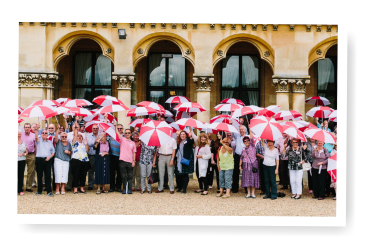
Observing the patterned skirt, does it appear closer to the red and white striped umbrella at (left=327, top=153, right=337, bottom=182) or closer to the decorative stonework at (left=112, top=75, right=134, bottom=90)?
the red and white striped umbrella at (left=327, top=153, right=337, bottom=182)

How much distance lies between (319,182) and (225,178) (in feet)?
7.99

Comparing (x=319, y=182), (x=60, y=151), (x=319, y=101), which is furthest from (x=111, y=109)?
(x=319, y=101)

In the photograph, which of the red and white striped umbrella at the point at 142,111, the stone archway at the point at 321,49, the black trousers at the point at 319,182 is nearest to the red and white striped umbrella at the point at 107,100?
the red and white striped umbrella at the point at 142,111

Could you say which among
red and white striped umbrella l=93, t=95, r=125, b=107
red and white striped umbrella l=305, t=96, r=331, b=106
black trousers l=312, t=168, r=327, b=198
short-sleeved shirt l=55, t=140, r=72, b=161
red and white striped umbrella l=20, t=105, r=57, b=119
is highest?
red and white striped umbrella l=305, t=96, r=331, b=106

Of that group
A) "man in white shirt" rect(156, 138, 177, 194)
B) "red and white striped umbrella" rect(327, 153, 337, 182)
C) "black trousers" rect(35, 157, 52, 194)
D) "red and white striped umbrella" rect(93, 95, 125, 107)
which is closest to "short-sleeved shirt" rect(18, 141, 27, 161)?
"black trousers" rect(35, 157, 52, 194)

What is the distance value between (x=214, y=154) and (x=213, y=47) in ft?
16.3

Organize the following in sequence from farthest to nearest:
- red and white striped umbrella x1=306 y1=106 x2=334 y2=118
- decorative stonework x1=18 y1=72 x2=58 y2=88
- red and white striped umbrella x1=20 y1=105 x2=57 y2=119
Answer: decorative stonework x1=18 y1=72 x2=58 y2=88
red and white striped umbrella x1=306 y1=106 x2=334 y2=118
red and white striped umbrella x1=20 y1=105 x2=57 y2=119

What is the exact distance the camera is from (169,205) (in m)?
10.8

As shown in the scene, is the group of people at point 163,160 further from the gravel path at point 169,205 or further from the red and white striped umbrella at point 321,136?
the red and white striped umbrella at point 321,136

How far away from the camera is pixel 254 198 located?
1189 cm

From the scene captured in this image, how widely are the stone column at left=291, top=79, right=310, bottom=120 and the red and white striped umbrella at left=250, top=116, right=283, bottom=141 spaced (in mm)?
6087

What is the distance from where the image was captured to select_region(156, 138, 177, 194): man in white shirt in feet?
40.9

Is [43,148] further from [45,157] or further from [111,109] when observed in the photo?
[111,109]

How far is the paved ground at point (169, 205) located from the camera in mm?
10047
